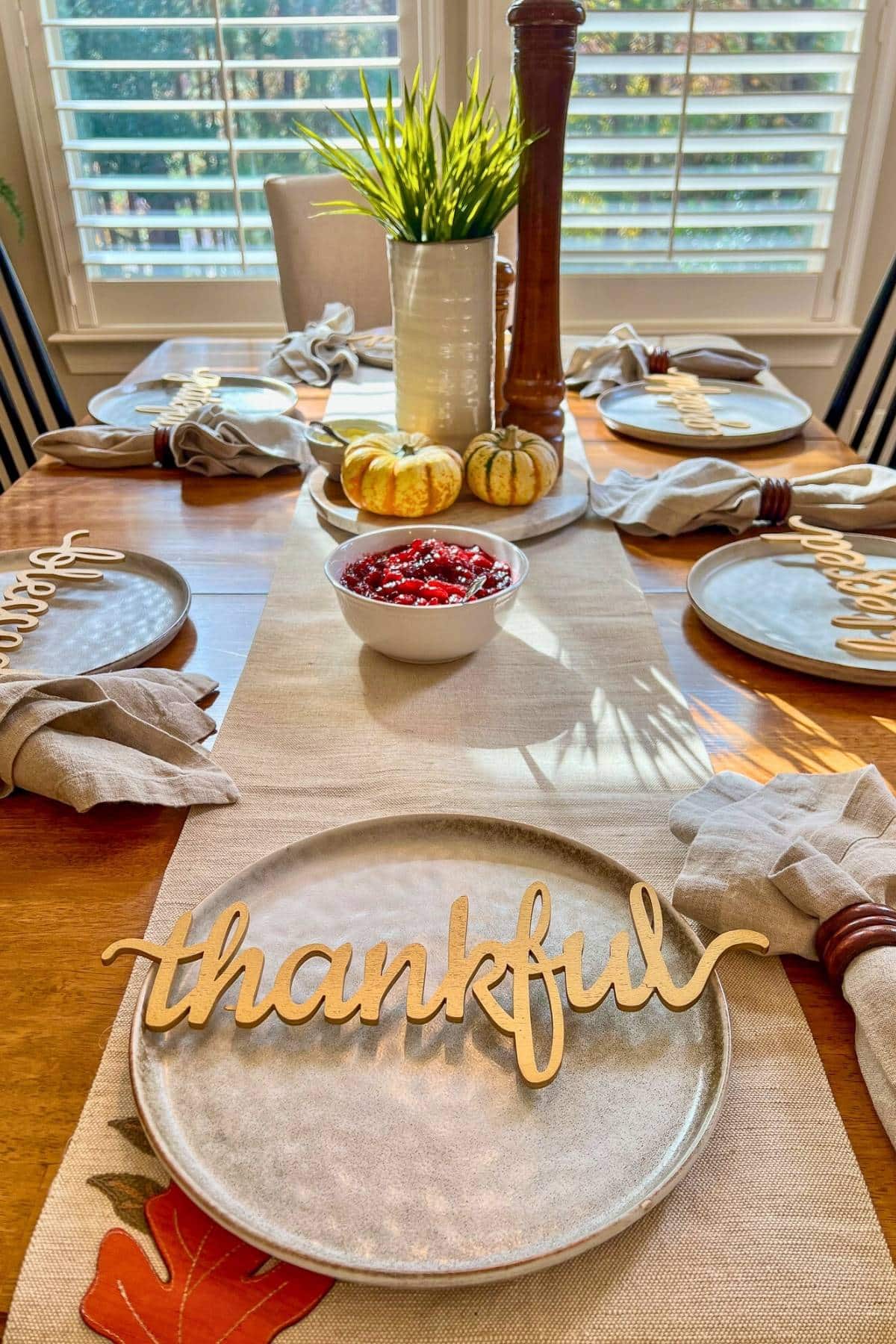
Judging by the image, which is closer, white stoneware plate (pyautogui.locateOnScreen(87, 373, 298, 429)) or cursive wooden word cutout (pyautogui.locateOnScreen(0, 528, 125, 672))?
cursive wooden word cutout (pyautogui.locateOnScreen(0, 528, 125, 672))

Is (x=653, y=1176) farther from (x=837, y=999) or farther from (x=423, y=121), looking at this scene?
(x=423, y=121)

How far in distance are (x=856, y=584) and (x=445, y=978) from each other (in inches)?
25.8

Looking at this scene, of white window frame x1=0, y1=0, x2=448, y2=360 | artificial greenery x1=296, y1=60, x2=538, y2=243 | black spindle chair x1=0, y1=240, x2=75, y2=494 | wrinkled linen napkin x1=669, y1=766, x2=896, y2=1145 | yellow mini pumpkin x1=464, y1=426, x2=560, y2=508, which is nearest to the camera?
wrinkled linen napkin x1=669, y1=766, x2=896, y2=1145

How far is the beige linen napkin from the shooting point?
1292 mm

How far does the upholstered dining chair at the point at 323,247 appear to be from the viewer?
6.64ft

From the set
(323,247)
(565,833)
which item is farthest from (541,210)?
(323,247)

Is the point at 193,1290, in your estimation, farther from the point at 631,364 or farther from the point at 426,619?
the point at 631,364

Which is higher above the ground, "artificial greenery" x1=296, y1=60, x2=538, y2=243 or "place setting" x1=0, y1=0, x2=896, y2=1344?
"artificial greenery" x1=296, y1=60, x2=538, y2=243

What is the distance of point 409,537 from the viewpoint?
94 centimetres

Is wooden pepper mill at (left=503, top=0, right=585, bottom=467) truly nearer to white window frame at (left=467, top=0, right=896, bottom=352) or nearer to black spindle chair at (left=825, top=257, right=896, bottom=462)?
black spindle chair at (left=825, top=257, right=896, bottom=462)

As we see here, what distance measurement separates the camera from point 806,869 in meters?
0.56

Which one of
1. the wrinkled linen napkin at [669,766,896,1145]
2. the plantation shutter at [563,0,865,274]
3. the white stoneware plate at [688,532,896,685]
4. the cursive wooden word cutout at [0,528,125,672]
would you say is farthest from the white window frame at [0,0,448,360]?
the wrinkled linen napkin at [669,766,896,1145]

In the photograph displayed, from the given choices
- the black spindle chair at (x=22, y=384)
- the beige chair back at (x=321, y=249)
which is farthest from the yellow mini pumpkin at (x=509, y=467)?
the beige chair back at (x=321, y=249)

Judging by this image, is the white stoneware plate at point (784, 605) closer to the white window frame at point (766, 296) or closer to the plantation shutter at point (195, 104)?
the white window frame at point (766, 296)
